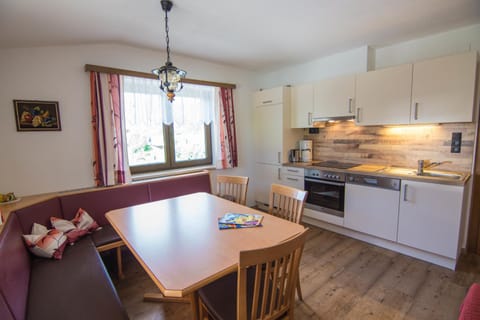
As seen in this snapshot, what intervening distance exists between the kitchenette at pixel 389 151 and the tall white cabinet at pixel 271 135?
0.02 meters

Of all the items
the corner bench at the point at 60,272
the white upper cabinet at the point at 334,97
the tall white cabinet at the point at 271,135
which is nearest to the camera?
the corner bench at the point at 60,272

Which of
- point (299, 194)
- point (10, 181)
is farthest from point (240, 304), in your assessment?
point (10, 181)

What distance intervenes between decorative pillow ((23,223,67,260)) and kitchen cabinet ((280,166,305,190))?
2.73m

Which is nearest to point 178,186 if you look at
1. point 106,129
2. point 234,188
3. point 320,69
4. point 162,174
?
point 162,174

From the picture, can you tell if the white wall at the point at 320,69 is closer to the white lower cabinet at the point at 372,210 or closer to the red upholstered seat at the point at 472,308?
the white lower cabinet at the point at 372,210

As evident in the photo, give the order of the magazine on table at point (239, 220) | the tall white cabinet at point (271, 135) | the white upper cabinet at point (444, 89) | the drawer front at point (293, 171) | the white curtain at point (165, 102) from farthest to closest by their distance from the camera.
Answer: the tall white cabinet at point (271, 135)
the drawer front at point (293, 171)
the white curtain at point (165, 102)
the white upper cabinet at point (444, 89)
the magazine on table at point (239, 220)

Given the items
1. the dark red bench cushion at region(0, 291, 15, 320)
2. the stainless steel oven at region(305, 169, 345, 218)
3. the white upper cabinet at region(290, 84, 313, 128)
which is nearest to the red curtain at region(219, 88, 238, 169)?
the white upper cabinet at region(290, 84, 313, 128)

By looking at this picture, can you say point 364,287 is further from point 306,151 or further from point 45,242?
point 45,242

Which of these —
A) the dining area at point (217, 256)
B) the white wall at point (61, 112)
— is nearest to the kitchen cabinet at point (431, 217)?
the dining area at point (217, 256)

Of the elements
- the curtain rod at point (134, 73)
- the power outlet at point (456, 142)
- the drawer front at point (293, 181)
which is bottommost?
the drawer front at point (293, 181)

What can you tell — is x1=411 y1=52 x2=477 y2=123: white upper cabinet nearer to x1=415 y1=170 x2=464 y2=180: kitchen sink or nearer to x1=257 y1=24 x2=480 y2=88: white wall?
x1=257 y1=24 x2=480 y2=88: white wall

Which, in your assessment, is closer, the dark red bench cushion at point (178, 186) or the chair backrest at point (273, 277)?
the chair backrest at point (273, 277)

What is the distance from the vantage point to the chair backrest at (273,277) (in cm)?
97

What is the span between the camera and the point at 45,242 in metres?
1.85
